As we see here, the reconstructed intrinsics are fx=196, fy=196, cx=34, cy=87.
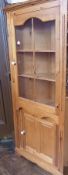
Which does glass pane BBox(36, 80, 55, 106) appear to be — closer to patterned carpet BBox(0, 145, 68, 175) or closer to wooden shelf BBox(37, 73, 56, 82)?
wooden shelf BBox(37, 73, 56, 82)

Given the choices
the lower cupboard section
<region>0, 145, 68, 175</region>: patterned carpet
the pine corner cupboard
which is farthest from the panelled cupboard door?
<region>0, 145, 68, 175</region>: patterned carpet

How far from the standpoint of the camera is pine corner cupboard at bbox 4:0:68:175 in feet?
5.51

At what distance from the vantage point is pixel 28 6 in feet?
5.88

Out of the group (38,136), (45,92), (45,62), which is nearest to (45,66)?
(45,62)

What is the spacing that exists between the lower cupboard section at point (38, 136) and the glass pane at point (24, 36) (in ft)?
2.46

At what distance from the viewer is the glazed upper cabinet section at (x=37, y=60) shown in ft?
6.08

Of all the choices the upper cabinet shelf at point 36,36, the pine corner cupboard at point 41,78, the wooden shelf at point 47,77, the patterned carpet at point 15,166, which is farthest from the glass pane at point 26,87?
the patterned carpet at point 15,166

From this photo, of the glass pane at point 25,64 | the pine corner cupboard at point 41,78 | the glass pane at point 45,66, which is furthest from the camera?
the glass pane at point 25,64

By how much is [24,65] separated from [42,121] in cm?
63

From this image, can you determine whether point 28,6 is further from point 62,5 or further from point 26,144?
point 26,144

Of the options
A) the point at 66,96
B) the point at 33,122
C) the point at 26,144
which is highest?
the point at 66,96

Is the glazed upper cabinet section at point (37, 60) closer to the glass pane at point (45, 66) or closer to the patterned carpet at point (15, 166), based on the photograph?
the glass pane at point (45, 66)

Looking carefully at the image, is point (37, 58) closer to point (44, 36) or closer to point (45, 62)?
point (45, 62)

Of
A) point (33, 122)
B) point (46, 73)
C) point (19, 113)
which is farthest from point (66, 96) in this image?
point (19, 113)
